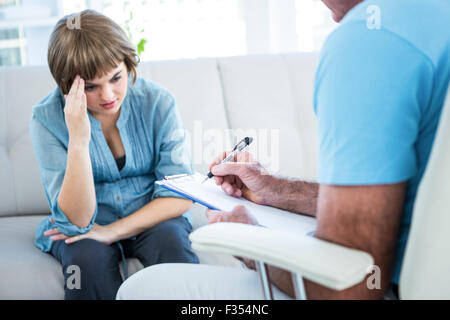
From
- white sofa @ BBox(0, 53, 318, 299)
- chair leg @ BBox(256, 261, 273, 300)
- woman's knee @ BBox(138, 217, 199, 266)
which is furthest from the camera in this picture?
white sofa @ BBox(0, 53, 318, 299)

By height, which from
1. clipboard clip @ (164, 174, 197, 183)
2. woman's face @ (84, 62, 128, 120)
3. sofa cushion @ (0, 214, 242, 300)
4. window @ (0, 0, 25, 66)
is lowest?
sofa cushion @ (0, 214, 242, 300)

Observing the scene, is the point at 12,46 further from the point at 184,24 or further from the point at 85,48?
the point at 85,48

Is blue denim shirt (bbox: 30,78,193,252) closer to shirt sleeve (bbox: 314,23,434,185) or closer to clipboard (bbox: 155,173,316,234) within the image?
clipboard (bbox: 155,173,316,234)

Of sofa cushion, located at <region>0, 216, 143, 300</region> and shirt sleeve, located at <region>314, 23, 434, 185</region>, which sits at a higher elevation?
shirt sleeve, located at <region>314, 23, 434, 185</region>

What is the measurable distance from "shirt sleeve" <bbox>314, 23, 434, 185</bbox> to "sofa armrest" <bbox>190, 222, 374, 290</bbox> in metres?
0.10

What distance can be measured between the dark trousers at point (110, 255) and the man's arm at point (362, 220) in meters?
0.78

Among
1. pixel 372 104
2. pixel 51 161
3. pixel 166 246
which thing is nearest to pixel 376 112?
pixel 372 104

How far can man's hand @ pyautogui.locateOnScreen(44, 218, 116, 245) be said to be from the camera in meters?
1.50

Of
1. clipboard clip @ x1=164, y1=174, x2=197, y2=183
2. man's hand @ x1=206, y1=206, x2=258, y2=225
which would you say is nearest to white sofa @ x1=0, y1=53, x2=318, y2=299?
clipboard clip @ x1=164, y1=174, x2=197, y2=183

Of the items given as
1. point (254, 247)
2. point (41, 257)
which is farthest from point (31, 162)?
point (254, 247)

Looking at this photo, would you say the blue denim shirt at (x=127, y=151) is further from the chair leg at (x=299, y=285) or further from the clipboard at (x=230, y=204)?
the chair leg at (x=299, y=285)

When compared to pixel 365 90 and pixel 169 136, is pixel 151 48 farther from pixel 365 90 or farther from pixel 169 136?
pixel 365 90

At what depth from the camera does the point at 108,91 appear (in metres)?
1.52

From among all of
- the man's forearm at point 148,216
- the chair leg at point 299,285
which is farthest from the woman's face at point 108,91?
the chair leg at point 299,285
